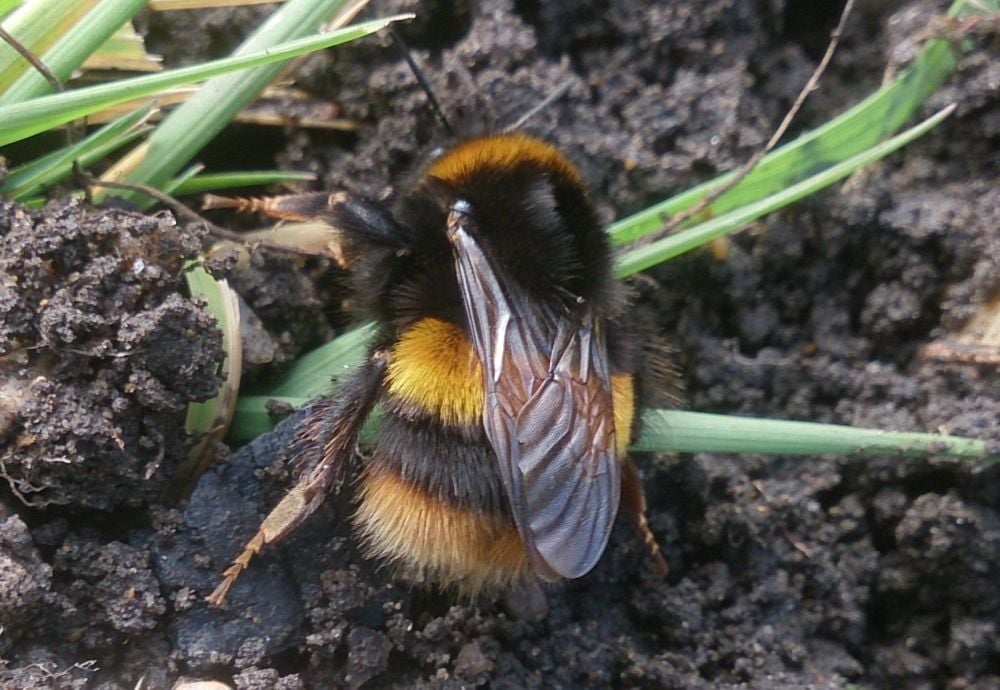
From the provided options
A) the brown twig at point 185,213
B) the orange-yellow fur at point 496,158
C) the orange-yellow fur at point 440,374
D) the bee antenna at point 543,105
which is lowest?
the orange-yellow fur at point 440,374

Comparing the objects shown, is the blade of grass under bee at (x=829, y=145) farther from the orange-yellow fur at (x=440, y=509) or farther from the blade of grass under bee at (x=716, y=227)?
the orange-yellow fur at (x=440, y=509)

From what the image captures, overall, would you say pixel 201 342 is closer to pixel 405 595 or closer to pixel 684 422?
pixel 405 595

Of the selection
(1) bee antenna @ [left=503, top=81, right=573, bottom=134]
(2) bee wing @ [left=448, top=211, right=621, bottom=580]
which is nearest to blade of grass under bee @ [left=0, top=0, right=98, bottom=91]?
(2) bee wing @ [left=448, top=211, right=621, bottom=580]

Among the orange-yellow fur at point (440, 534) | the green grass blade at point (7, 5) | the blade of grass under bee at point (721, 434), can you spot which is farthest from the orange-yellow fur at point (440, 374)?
the green grass blade at point (7, 5)

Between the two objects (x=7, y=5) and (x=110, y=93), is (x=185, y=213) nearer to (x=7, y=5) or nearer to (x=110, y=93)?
(x=110, y=93)

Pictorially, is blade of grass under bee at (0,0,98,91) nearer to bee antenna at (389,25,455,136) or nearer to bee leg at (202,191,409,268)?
bee leg at (202,191,409,268)
